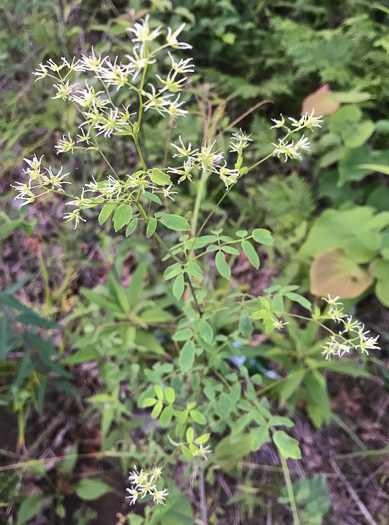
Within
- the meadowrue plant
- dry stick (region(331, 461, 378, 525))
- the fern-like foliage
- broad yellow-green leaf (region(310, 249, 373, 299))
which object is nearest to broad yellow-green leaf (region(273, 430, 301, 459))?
the meadowrue plant

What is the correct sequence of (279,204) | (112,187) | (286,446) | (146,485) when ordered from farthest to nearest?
(279,204) < (286,446) < (146,485) < (112,187)

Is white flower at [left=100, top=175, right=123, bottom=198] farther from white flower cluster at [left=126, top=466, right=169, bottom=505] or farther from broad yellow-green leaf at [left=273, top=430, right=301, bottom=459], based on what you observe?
broad yellow-green leaf at [left=273, top=430, right=301, bottom=459]

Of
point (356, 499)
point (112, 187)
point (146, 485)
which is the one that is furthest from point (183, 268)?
point (356, 499)

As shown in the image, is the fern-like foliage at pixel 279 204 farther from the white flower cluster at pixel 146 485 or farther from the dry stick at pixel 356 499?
the white flower cluster at pixel 146 485

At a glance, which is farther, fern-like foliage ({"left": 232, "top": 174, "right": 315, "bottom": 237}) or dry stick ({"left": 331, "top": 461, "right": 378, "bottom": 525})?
fern-like foliage ({"left": 232, "top": 174, "right": 315, "bottom": 237})

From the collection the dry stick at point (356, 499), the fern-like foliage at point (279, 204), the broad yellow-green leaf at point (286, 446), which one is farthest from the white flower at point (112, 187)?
the dry stick at point (356, 499)

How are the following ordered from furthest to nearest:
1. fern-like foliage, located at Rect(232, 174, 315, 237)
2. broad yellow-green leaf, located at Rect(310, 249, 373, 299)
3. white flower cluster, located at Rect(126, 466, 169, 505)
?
fern-like foliage, located at Rect(232, 174, 315, 237) < broad yellow-green leaf, located at Rect(310, 249, 373, 299) < white flower cluster, located at Rect(126, 466, 169, 505)

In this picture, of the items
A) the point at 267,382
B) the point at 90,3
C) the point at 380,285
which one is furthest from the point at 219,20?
the point at 267,382

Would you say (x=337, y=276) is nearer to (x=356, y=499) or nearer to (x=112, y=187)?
(x=356, y=499)

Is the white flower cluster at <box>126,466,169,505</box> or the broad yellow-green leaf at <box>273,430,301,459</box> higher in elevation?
the white flower cluster at <box>126,466,169,505</box>

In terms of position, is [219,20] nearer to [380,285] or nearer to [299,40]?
[299,40]

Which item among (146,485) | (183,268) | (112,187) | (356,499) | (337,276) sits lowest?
(356,499)
